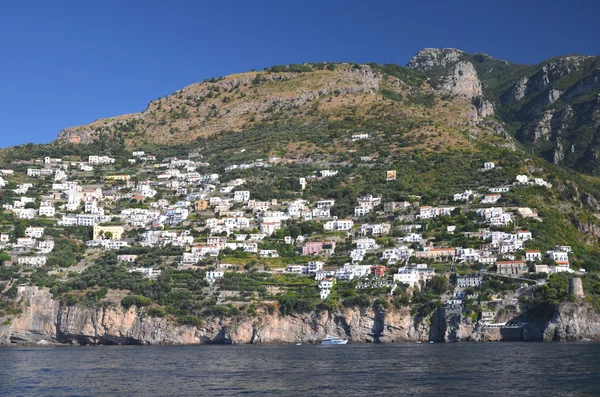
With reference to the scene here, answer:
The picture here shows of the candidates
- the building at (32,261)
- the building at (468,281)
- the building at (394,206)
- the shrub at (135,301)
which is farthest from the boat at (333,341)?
the building at (32,261)

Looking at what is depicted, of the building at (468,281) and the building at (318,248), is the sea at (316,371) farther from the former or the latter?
the building at (318,248)

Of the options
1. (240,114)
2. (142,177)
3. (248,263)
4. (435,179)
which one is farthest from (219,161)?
(248,263)

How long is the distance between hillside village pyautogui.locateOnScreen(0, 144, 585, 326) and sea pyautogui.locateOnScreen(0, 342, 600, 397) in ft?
32.2

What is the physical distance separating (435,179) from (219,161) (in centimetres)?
3628

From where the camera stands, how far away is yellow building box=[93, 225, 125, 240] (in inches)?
4141

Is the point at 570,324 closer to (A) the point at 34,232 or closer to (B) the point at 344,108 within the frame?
(A) the point at 34,232

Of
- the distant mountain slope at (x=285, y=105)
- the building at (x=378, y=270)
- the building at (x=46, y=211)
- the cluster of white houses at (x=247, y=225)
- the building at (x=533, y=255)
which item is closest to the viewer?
the building at (x=533, y=255)

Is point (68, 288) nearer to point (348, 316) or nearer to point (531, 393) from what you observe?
point (348, 316)

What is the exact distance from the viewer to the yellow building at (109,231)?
345ft

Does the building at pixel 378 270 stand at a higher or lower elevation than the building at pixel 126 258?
lower

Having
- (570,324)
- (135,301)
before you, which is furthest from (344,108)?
(570,324)

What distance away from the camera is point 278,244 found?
98.8m

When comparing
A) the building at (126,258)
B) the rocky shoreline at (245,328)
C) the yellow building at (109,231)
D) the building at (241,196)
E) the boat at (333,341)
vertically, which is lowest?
the boat at (333,341)

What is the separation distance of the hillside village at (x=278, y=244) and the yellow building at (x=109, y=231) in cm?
13
